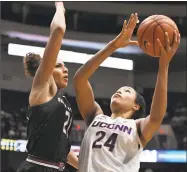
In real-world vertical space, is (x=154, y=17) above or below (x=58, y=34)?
above

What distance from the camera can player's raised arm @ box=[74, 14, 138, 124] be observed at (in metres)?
3.09

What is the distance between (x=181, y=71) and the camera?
641 inches

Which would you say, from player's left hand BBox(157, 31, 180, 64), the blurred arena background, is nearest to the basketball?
player's left hand BBox(157, 31, 180, 64)

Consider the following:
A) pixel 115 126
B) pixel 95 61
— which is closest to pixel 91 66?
pixel 95 61

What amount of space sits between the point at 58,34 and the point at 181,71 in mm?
14162

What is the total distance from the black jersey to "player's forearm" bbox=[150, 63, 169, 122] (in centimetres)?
59

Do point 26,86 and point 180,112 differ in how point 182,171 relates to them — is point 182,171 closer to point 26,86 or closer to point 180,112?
point 180,112

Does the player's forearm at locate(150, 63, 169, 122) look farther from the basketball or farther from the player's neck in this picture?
the player's neck

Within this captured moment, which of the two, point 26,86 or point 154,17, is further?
point 26,86

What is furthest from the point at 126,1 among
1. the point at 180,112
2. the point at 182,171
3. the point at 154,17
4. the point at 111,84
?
the point at 154,17

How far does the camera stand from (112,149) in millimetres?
2850

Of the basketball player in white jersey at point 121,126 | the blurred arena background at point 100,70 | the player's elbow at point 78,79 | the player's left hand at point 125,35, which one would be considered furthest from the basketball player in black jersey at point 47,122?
the blurred arena background at point 100,70

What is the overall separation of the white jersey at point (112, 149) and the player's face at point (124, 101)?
0.54ft

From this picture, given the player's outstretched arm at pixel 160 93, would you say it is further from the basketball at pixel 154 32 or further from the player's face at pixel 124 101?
the player's face at pixel 124 101
